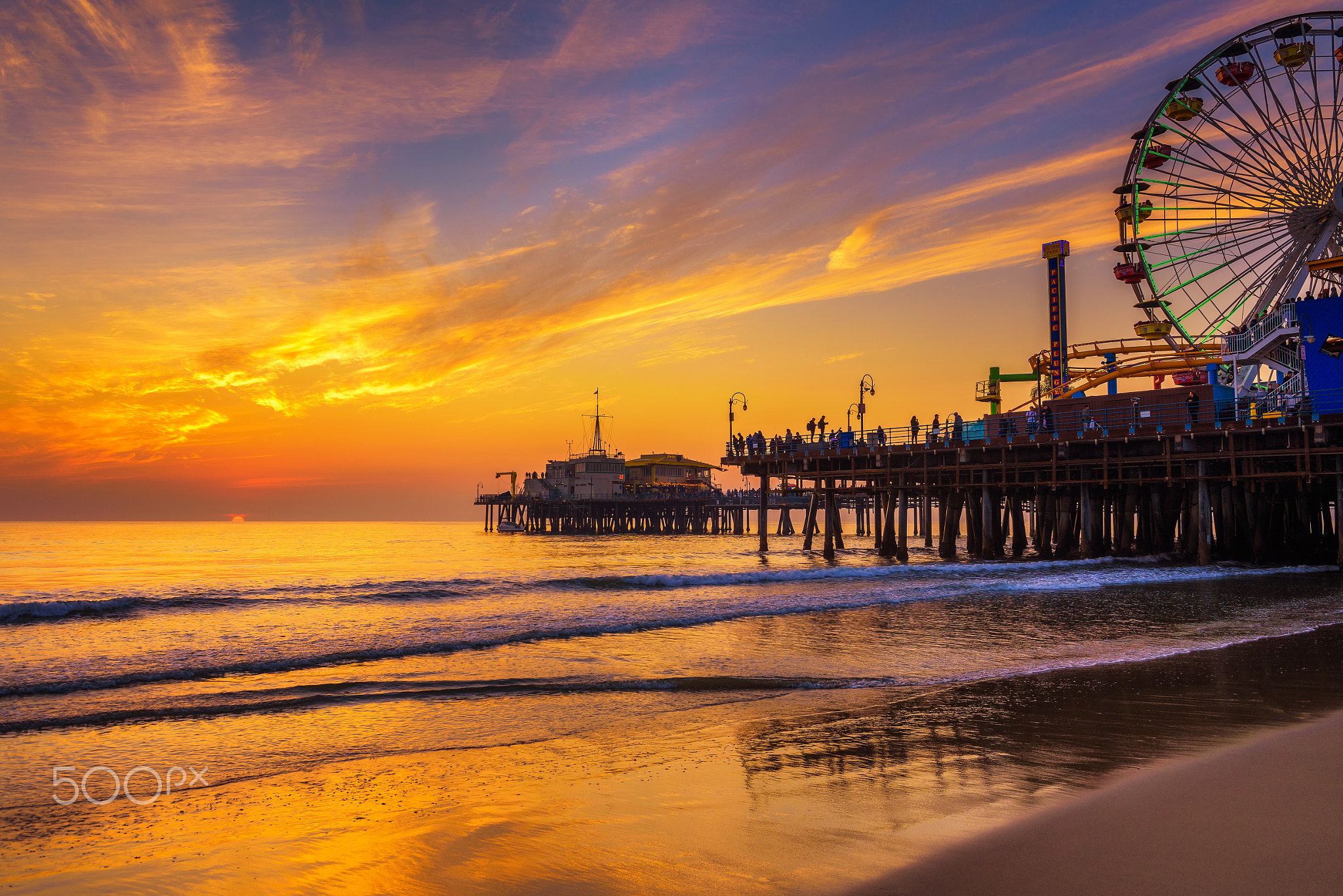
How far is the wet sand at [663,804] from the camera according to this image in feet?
14.8

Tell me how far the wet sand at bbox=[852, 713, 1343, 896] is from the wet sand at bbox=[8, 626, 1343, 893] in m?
0.10

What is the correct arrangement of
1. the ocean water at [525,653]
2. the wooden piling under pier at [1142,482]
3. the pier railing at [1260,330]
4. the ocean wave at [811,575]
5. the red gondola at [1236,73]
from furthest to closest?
the red gondola at [1236,73], the pier railing at [1260,330], the wooden piling under pier at [1142,482], the ocean wave at [811,575], the ocean water at [525,653]

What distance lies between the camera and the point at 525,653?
527 inches

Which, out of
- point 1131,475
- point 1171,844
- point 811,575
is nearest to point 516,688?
point 1171,844

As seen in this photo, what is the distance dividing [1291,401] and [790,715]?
99.8 ft

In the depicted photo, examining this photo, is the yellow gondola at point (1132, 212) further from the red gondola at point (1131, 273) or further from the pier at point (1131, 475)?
the pier at point (1131, 475)

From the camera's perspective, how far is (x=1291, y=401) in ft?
97.6

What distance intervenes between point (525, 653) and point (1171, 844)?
10325mm

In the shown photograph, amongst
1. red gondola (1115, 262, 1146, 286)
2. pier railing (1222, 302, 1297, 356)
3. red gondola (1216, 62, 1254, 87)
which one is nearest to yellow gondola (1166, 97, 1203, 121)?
red gondola (1216, 62, 1254, 87)

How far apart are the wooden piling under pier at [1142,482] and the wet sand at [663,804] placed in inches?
877

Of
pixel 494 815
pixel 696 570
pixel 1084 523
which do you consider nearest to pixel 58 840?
pixel 494 815

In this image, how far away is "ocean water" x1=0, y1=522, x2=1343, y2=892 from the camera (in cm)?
791

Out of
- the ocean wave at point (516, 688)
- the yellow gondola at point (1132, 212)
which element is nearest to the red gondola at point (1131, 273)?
the yellow gondola at point (1132, 212)

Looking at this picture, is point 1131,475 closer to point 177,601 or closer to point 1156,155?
point 1156,155
